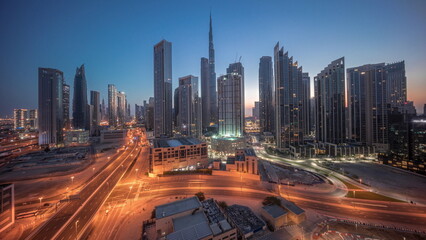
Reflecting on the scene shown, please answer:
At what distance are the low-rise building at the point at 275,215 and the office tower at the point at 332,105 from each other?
71698mm

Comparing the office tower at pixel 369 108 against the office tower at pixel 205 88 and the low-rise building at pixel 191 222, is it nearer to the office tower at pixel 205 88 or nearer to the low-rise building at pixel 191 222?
the low-rise building at pixel 191 222

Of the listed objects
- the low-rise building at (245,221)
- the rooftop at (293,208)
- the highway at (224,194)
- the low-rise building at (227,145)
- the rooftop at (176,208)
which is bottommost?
the highway at (224,194)

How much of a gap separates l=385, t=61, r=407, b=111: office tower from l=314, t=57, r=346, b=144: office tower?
182 feet

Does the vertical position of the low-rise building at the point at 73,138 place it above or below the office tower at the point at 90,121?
below

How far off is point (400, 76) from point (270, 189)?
145m

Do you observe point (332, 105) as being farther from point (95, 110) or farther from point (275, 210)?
point (95, 110)

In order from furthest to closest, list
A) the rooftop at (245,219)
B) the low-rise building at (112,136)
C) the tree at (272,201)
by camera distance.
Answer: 1. the low-rise building at (112,136)
2. the tree at (272,201)
3. the rooftop at (245,219)

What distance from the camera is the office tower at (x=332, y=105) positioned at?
76.4 m

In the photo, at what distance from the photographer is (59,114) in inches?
3467

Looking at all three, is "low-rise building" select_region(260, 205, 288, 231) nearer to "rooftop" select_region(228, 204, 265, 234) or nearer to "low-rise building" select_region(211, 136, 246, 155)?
"rooftop" select_region(228, 204, 265, 234)

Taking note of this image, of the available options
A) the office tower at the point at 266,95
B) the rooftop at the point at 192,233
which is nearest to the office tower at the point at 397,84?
the office tower at the point at 266,95

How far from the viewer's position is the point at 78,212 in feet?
90.0

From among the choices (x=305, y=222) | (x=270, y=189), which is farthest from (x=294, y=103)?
(x=305, y=222)

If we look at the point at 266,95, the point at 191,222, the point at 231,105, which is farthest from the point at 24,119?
the point at 266,95
